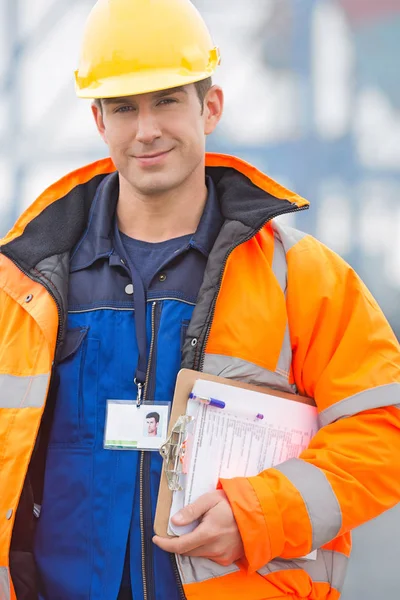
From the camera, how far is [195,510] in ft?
5.24

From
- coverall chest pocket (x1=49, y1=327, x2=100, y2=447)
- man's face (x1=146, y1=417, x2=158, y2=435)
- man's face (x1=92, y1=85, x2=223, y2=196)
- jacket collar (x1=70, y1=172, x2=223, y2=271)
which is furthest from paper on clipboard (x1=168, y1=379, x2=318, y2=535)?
man's face (x1=92, y1=85, x2=223, y2=196)

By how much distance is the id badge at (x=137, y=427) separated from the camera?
1.73m

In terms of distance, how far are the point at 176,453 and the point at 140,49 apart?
0.92 m

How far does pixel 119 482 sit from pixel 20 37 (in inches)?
104

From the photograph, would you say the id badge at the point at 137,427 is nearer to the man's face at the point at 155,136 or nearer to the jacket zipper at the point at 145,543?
the jacket zipper at the point at 145,543

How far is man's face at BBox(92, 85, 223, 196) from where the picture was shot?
5.92 ft

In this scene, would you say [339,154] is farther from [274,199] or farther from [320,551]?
[320,551]

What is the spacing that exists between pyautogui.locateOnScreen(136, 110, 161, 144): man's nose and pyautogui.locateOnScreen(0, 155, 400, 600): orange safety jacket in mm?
280

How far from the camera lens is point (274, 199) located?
1932 mm

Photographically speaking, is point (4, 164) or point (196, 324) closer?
point (196, 324)

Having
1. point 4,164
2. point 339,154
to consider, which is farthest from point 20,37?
point 339,154

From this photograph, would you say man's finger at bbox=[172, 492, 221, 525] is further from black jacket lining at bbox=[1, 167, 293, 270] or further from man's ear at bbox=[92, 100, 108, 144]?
man's ear at bbox=[92, 100, 108, 144]

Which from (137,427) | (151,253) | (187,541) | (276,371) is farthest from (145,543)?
(151,253)

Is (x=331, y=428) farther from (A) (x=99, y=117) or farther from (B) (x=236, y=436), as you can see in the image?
(A) (x=99, y=117)
